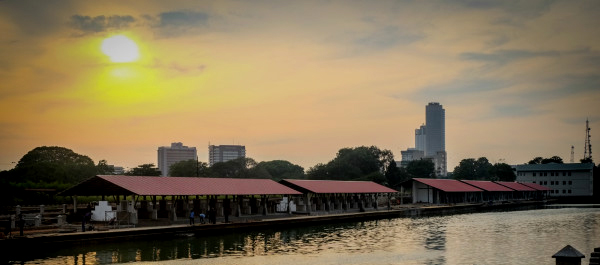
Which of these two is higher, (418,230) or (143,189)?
(143,189)

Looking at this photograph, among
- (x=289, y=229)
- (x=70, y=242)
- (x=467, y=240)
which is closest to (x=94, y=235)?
(x=70, y=242)

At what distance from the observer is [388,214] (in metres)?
66.6

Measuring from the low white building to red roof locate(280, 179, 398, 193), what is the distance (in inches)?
2747

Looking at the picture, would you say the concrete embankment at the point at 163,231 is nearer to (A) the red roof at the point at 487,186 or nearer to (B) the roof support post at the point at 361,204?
(B) the roof support post at the point at 361,204

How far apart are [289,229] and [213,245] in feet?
43.3

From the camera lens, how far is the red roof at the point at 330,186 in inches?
2383

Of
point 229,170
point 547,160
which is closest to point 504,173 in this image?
point 547,160

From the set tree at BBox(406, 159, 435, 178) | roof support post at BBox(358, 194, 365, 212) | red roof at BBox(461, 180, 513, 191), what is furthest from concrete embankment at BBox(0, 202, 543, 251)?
tree at BBox(406, 159, 435, 178)

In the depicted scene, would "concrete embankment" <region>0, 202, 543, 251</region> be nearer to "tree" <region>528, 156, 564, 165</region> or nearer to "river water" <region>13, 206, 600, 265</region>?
"river water" <region>13, 206, 600, 265</region>

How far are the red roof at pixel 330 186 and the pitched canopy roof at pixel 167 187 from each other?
2661mm

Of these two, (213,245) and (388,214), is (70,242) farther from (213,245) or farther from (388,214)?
(388,214)

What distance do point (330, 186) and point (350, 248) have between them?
1265 inches

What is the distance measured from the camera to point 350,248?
110 ft

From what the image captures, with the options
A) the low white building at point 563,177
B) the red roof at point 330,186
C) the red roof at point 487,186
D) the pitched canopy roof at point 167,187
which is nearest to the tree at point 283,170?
the low white building at point 563,177
